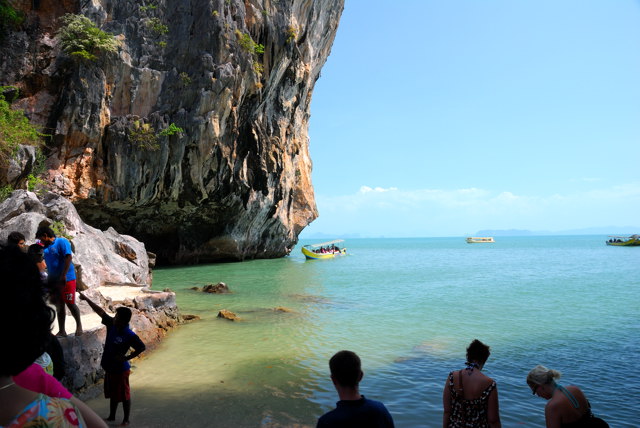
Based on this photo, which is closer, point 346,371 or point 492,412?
point 346,371

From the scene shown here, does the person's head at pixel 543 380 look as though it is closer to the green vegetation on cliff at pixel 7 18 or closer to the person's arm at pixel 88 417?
the person's arm at pixel 88 417

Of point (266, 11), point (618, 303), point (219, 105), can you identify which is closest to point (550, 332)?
point (618, 303)

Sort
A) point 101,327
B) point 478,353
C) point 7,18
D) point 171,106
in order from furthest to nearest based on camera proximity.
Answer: point 171,106 → point 7,18 → point 101,327 → point 478,353

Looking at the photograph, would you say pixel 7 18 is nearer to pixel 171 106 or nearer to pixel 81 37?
pixel 81 37

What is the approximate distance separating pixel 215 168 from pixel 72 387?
21.9m

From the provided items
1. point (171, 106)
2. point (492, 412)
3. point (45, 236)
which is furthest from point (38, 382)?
point (171, 106)

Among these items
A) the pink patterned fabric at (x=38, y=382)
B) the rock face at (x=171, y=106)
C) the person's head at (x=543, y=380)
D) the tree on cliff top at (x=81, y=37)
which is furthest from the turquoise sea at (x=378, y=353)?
the tree on cliff top at (x=81, y=37)

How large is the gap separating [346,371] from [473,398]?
160 centimetres

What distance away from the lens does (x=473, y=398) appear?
11.3 ft

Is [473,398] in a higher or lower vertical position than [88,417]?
lower

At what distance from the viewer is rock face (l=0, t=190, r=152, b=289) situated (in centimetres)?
993

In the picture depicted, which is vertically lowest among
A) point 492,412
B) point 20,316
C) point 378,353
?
point 378,353

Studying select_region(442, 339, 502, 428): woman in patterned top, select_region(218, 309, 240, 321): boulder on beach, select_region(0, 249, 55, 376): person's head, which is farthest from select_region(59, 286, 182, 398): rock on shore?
select_region(0, 249, 55, 376): person's head

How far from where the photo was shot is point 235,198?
98.7 ft
